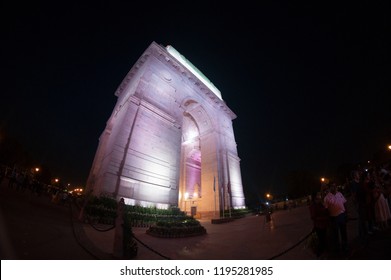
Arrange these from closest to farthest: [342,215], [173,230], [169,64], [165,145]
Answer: [342,215]
[173,230]
[165,145]
[169,64]

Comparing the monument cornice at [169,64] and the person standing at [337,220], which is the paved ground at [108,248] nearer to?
the person standing at [337,220]

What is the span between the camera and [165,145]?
52.8ft

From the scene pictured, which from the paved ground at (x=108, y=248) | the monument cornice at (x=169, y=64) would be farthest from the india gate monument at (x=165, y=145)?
the paved ground at (x=108, y=248)

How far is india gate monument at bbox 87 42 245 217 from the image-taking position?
13.0 m

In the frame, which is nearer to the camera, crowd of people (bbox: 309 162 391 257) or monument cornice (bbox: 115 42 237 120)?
crowd of people (bbox: 309 162 391 257)

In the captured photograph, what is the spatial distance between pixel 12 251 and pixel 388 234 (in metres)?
9.46

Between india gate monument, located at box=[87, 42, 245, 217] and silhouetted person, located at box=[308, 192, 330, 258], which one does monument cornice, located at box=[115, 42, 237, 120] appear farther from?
silhouetted person, located at box=[308, 192, 330, 258]

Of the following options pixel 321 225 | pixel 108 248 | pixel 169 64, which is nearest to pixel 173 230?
pixel 108 248

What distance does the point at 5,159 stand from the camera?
31656mm

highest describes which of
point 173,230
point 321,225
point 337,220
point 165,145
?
point 165,145

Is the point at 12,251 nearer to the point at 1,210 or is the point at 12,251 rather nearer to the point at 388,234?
the point at 1,210

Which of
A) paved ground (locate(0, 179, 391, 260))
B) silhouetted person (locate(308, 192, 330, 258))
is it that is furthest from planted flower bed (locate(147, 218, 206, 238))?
silhouetted person (locate(308, 192, 330, 258))

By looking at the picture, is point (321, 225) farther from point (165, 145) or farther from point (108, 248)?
point (165, 145)

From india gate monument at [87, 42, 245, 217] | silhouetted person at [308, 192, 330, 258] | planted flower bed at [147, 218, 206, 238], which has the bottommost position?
planted flower bed at [147, 218, 206, 238]
